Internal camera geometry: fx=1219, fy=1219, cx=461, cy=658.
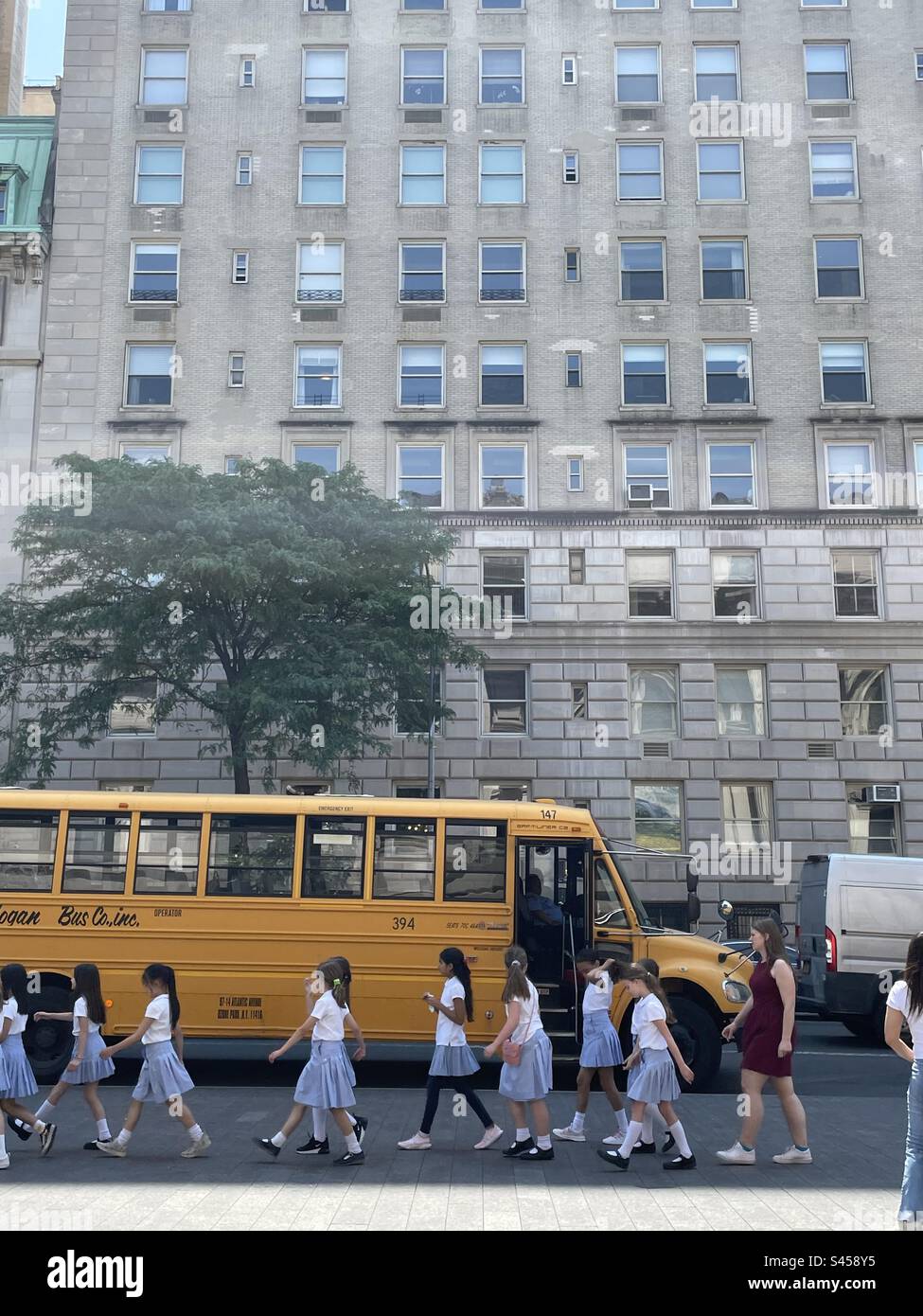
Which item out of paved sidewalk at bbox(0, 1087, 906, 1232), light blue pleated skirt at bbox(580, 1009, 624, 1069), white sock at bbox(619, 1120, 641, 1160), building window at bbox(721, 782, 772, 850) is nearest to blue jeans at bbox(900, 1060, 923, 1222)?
paved sidewalk at bbox(0, 1087, 906, 1232)

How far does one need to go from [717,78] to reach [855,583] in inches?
576

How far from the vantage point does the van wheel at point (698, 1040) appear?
555 inches

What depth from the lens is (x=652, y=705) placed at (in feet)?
99.2

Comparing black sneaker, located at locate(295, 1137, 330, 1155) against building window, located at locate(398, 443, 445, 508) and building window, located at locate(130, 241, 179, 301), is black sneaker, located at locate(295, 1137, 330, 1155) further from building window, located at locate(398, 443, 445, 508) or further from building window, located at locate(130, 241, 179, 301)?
building window, located at locate(130, 241, 179, 301)

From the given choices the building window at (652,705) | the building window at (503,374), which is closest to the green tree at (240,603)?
the building window at (652,705)

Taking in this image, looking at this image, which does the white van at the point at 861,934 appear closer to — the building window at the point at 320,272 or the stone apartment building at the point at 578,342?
the stone apartment building at the point at 578,342

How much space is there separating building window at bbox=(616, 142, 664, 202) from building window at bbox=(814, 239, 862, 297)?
14.9 ft

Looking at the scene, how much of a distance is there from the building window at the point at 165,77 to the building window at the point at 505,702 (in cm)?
1799

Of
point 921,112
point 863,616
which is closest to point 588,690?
point 863,616

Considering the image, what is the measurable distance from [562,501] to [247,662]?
10.5 meters

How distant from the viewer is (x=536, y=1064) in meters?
9.98

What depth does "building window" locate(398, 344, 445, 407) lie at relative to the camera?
31.7 m
